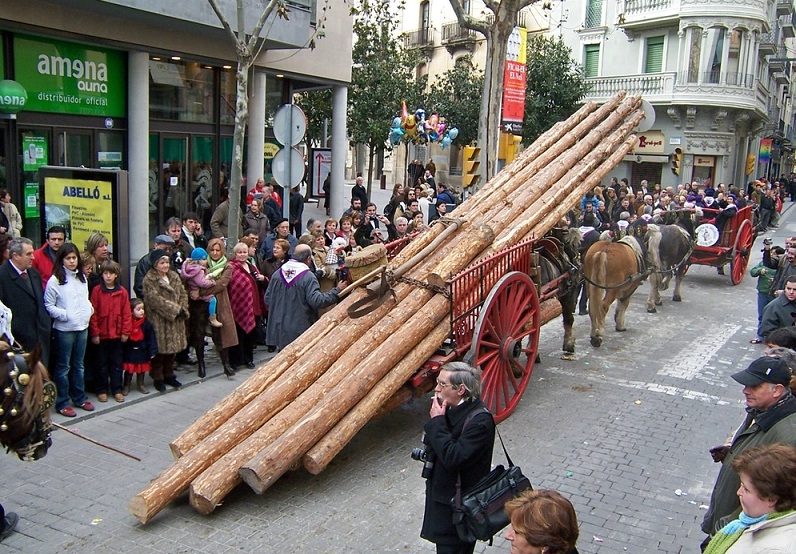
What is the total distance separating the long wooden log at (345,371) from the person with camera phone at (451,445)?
1.82m

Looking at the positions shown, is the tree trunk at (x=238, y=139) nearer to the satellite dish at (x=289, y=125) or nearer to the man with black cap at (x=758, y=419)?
the satellite dish at (x=289, y=125)

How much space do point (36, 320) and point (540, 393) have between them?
5479 mm

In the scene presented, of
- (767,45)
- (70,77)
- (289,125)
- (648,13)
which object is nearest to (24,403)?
(289,125)

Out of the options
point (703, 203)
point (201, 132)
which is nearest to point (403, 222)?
point (201, 132)

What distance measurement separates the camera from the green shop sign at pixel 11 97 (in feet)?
36.3

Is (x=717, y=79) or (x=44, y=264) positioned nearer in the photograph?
(x=44, y=264)

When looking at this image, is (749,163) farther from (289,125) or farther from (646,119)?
(289,125)

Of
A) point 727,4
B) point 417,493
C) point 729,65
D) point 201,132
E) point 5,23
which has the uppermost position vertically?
point 727,4

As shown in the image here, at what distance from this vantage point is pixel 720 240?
1584 centimetres

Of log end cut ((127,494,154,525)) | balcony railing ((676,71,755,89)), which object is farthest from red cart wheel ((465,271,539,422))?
balcony railing ((676,71,755,89))

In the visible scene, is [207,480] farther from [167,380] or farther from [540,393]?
[540,393]

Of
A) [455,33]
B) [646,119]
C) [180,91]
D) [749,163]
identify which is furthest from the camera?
[455,33]

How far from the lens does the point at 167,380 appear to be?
861 cm

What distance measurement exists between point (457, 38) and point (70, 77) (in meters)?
29.7
